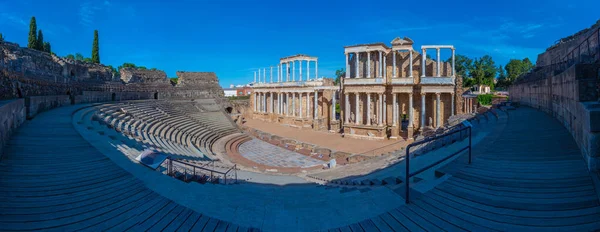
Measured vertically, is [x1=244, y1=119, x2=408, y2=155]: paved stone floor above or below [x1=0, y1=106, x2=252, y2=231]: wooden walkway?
below

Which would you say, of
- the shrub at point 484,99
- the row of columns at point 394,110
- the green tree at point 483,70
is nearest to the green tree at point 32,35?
the row of columns at point 394,110

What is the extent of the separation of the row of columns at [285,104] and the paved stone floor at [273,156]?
11.7 meters

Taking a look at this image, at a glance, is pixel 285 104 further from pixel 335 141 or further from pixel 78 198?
pixel 78 198

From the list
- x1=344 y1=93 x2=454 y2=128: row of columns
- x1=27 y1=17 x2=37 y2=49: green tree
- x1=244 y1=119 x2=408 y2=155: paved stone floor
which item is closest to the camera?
x1=244 y1=119 x2=408 y2=155: paved stone floor

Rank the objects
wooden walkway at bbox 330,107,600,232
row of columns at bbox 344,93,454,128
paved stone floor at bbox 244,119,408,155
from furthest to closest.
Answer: row of columns at bbox 344,93,454,128 < paved stone floor at bbox 244,119,408,155 < wooden walkway at bbox 330,107,600,232

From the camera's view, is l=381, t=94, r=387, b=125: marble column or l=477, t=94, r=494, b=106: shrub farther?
l=477, t=94, r=494, b=106: shrub

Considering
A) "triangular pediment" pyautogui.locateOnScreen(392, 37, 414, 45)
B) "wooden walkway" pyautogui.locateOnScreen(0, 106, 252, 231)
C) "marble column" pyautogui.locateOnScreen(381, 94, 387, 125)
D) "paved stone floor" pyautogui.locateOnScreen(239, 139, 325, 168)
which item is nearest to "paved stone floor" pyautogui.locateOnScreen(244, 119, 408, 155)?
"marble column" pyautogui.locateOnScreen(381, 94, 387, 125)

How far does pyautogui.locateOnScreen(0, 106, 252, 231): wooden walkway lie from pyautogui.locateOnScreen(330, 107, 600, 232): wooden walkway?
10.4ft

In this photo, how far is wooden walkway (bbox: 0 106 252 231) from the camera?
4465 millimetres

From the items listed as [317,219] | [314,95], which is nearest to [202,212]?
[317,219]

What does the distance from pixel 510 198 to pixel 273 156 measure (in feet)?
57.4

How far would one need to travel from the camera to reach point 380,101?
2702 centimetres

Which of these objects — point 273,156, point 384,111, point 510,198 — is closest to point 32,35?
point 273,156

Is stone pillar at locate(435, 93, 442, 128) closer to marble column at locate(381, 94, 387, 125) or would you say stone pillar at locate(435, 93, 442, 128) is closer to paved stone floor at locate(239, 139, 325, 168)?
marble column at locate(381, 94, 387, 125)
